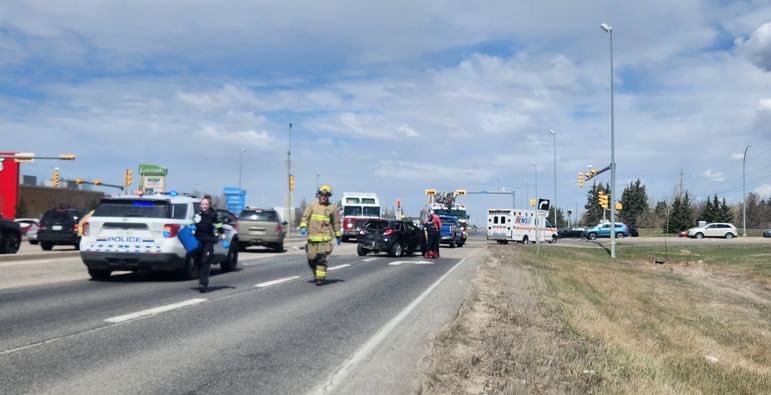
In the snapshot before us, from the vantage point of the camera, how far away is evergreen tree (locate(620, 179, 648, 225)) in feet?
453

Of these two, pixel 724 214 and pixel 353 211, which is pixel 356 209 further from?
pixel 724 214

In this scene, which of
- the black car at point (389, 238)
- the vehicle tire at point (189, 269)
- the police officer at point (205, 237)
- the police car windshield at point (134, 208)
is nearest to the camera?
the police officer at point (205, 237)

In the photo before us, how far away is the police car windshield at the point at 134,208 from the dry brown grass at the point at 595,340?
6743 millimetres

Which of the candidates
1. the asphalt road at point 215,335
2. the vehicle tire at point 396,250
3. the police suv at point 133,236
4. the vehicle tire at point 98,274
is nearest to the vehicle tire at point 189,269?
the police suv at point 133,236

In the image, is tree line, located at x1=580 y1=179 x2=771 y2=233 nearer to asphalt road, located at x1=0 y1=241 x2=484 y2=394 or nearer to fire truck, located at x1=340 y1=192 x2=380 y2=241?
fire truck, located at x1=340 y1=192 x2=380 y2=241

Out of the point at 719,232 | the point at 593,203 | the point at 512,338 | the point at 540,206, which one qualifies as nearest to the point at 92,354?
the point at 512,338

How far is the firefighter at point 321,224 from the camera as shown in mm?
13945

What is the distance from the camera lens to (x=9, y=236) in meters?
22.8

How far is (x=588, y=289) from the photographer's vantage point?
18688mm

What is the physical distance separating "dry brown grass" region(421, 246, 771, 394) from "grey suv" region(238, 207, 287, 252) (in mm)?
10719

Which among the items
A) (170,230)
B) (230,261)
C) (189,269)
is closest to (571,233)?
(230,261)

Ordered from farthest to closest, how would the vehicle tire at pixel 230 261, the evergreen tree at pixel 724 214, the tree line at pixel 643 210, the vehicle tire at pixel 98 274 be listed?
the tree line at pixel 643 210 < the evergreen tree at pixel 724 214 < the vehicle tire at pixel 230 261 < the vehicle tire at pixel 98 274

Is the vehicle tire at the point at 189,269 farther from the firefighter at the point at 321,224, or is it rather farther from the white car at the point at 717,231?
the white car at the point at 717,231

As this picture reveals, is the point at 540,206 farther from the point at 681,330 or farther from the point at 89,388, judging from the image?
the point at 89,388
